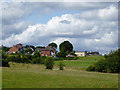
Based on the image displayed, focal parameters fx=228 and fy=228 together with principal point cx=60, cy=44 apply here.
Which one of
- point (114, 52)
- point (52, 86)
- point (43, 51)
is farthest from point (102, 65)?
point (43, 51)

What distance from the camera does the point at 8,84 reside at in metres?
20.7

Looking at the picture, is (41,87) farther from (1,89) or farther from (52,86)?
(1,89)

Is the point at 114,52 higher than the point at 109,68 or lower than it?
higher

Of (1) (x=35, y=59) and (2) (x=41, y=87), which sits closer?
(2) (x=41, y=87)

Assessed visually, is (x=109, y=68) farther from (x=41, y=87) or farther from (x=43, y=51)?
(x=43, y=51)

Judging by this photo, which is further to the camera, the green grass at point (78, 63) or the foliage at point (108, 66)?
the green grass at point (78, 63)

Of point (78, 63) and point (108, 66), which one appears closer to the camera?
point (108, 66)

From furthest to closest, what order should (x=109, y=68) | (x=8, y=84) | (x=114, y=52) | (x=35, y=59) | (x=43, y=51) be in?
(x=43, y=51) → (x=35, y=59) → (x=114, y=52) → (x=109, y=68) → (x=8, y=84)

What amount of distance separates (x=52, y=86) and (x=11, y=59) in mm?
63687

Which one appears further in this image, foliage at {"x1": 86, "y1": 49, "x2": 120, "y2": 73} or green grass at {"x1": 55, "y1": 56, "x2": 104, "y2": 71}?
green grass at {"x1": 55, "y1": 56, "x2": 104, "y2": 71}

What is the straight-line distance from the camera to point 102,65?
178 feet

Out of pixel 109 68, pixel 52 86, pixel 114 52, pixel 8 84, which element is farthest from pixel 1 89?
pixel 114 52

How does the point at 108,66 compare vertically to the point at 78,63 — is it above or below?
above

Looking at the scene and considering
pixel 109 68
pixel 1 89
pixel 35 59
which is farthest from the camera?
pixel 35 59
